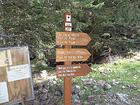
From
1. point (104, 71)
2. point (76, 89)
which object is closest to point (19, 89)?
point (76, 89)

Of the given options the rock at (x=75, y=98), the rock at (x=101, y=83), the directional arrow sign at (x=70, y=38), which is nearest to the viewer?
the directional arrow sign at (x=70, y=38)

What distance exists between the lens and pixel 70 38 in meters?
5.38

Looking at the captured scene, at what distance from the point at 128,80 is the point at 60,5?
2654mm

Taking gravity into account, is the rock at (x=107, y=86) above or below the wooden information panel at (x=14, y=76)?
below

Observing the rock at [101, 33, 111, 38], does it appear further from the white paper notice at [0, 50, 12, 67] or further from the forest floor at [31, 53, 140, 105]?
the white paper notice at [0, 50, 12, 67]

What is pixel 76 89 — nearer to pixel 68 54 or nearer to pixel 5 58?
pixel 68 54

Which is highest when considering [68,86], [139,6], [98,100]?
[139,6]

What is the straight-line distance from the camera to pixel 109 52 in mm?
Result: 11438

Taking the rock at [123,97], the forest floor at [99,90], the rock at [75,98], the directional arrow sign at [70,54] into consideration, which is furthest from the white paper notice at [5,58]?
the rock at [123,97]

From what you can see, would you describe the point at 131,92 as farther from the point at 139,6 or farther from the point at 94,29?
the point at 94,29

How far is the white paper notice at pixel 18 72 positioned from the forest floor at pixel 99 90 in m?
1.51

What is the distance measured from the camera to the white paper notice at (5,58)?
5.02 metres

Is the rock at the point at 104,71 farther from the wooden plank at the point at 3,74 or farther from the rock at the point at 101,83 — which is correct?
the wooden plank at the point at 3,74

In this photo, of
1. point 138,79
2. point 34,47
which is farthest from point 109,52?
point 34,47
